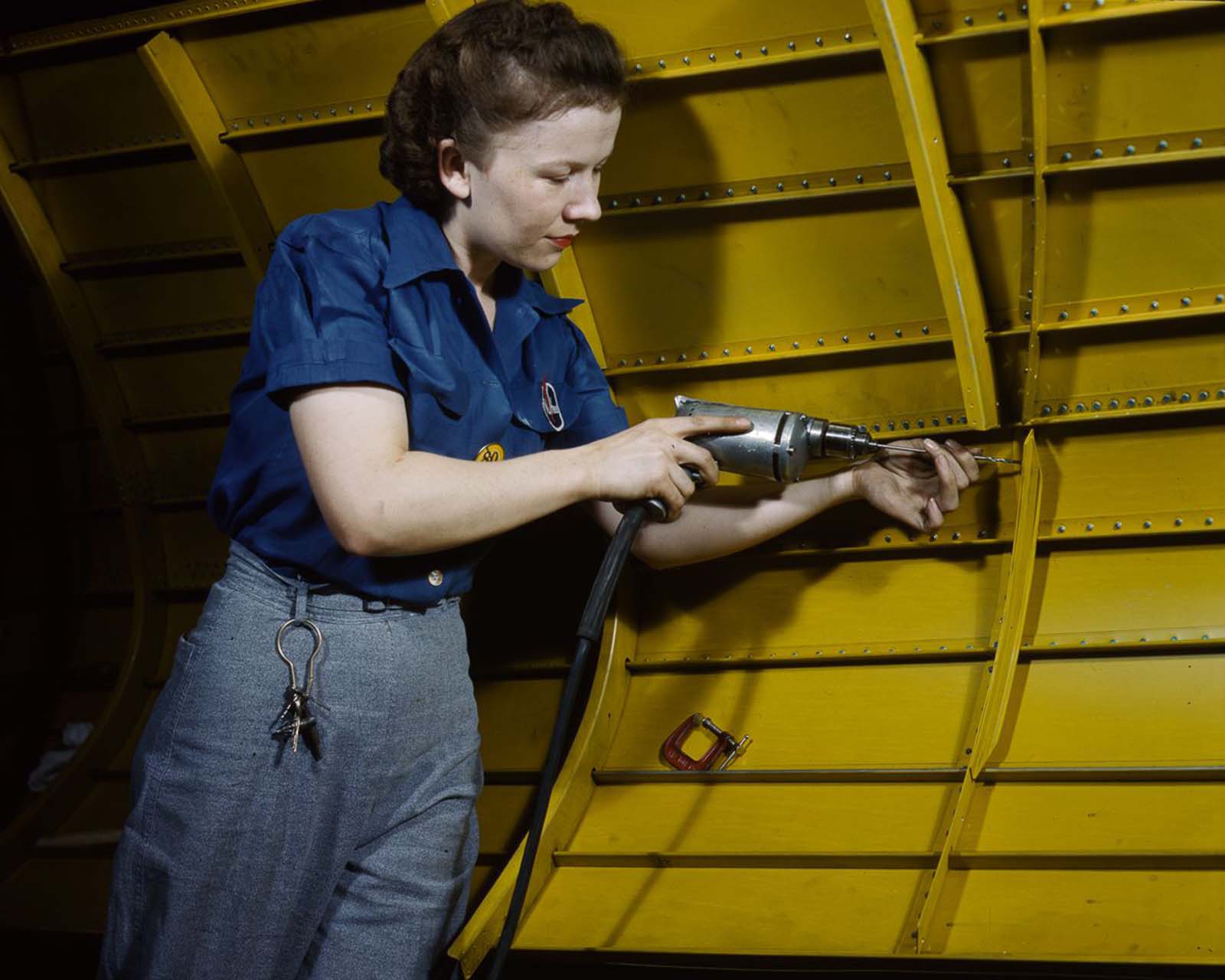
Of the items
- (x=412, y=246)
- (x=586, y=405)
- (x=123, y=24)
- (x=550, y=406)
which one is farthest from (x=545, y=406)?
(x=123, y=24)

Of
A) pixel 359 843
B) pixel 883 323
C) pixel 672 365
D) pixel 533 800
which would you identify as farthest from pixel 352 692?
pixel 883 323

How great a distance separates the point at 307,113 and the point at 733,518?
192 centimetres

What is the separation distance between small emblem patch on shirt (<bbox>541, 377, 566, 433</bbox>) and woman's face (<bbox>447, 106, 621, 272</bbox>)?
0.33m

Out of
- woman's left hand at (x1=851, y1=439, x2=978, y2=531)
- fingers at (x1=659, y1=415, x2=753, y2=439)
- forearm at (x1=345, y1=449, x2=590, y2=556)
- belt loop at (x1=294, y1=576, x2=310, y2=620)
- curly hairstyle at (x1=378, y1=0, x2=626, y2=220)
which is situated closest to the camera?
forearm at (x1=345, y1=449, x2=590, y2=556)

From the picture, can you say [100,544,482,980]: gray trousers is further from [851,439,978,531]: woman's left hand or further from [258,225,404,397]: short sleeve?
[851,439,978,531]: woman's left hand

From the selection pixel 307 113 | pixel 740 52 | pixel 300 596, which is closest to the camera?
pixel 300 596

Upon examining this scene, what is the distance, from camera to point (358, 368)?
1921 mm

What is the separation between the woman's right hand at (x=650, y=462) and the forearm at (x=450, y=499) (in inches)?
1.7

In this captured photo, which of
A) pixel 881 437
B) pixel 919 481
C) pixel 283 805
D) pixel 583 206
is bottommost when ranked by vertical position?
pixel 283 805

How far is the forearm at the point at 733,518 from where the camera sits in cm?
267

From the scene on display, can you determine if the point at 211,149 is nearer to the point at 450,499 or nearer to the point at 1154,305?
the point at 450,499

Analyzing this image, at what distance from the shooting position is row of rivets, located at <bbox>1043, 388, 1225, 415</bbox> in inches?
123

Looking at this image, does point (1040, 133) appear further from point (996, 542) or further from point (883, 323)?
point (996, 542)

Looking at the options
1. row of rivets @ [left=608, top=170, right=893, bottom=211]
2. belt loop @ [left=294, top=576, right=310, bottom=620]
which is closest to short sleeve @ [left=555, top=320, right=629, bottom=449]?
belt loop @ [left=294, top=576, right=310, bottom=620]
